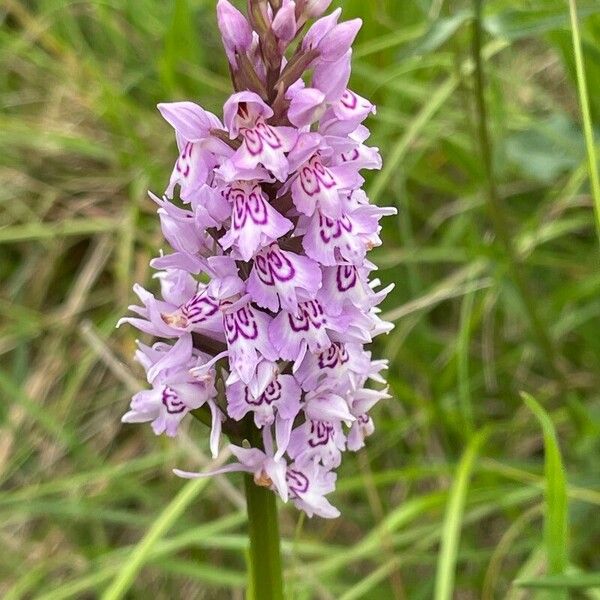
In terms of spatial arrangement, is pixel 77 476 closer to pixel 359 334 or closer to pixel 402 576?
pixel 402 576

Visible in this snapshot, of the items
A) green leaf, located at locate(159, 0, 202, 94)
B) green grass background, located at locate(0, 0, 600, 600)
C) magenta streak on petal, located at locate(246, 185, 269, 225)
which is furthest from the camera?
green leaf, located at locate(159, 0, 202, 94)

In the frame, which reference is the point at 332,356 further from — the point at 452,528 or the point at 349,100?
the point at 452,528

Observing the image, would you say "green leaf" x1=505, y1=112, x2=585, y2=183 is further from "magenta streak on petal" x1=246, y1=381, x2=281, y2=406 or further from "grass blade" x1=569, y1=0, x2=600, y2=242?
"magenta streak on petal" x1=246, y1=381, x2=281, y2=406

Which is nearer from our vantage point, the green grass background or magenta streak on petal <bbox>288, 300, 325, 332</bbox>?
magenta streak on petal <bbox>288, 300, 325, 332</bbox>

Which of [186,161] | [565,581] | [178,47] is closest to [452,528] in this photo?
[565,581]

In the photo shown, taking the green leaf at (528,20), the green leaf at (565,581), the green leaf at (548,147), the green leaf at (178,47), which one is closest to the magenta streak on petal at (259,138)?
the green leaf at (565,581)

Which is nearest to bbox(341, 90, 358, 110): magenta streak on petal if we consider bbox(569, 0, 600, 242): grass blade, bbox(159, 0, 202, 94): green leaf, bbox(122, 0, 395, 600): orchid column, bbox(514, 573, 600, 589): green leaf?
bbox(122, 0, 395, 600): orchid column

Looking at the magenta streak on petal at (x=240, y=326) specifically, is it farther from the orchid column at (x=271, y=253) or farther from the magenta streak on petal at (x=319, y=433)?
the magenta streak on petal at (x=319, y=433)

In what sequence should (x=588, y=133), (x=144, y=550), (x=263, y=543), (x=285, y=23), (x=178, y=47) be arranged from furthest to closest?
(x=178, y=47) < (x=144, y=550) < (x=588, y=133) < (x=263, y=543) < (x=285, y=23)
